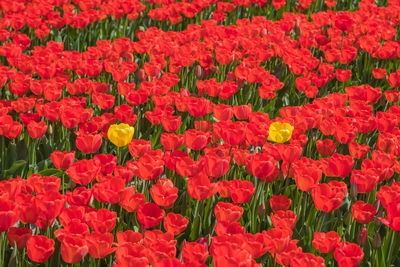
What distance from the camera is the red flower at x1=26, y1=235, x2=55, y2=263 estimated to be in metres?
2.05

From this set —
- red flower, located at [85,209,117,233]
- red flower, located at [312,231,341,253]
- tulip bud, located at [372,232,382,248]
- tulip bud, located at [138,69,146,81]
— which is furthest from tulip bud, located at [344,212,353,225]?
tulip bud, located at [138,69,146,81]

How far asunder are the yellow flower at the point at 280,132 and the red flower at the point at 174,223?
1036 mm

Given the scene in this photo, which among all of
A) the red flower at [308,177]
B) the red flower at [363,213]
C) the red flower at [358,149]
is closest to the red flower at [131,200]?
the red flower at [308,177]

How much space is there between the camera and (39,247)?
204cm

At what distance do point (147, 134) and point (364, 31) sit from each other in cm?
314

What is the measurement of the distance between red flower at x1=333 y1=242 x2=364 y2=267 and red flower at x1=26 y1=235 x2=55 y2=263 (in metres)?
1.07

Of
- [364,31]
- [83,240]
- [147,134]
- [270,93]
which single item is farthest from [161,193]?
[364,31]

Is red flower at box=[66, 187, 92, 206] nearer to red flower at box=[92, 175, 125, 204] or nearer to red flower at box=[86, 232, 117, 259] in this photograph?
red flower at box=[92, 175, 125, 204]

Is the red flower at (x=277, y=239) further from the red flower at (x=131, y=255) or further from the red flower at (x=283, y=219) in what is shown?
the red flower at (x=131, y=255)

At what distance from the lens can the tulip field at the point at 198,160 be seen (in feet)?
7.18

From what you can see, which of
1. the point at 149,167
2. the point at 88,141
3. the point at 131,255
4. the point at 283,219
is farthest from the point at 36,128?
the point at 283,219

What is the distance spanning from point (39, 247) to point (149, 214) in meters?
0.51

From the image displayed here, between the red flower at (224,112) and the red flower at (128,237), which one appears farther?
the red flower at (224,112)

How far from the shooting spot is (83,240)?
2.04 m
